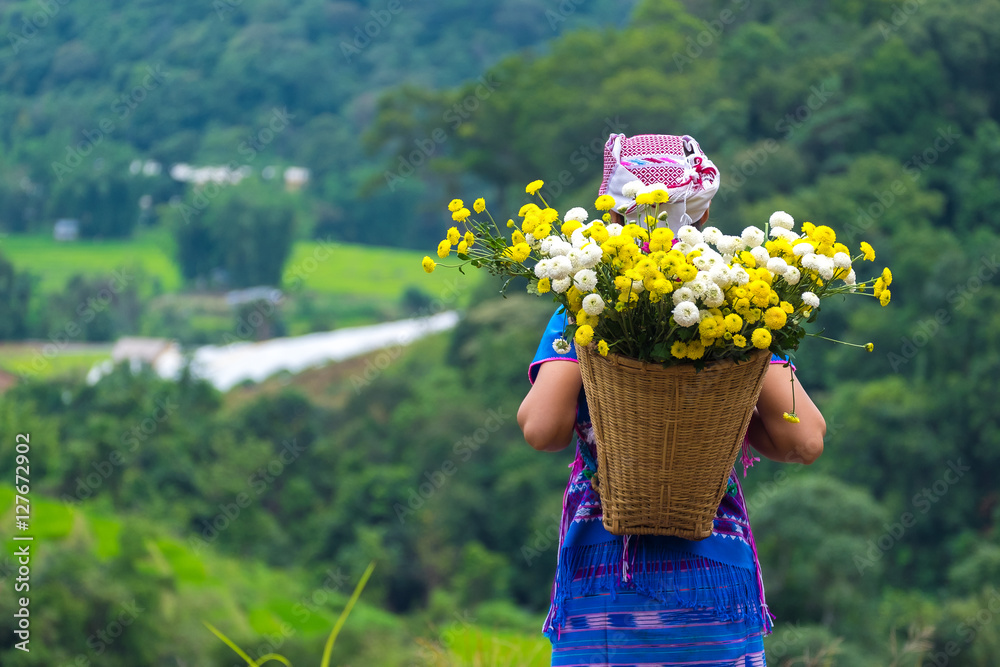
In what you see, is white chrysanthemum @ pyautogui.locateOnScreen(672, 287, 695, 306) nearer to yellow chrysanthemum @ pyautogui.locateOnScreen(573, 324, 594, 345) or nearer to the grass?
yellow chrysanthemum @ pyautogui.locateOnScreen(573, 324, 594, 345)

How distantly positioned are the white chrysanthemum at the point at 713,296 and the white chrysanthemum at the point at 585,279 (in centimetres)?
14

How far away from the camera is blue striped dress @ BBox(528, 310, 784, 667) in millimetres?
1556

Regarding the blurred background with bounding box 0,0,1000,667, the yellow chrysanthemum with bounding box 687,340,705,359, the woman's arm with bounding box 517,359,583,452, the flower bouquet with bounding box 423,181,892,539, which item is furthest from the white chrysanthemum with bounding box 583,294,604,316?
the blurred background with bounding box 0,0,1000,667

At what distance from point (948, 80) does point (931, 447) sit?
8999mm

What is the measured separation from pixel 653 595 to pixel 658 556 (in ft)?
0.18

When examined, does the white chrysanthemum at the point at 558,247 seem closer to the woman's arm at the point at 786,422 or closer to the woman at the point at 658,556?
A: the woman at the point at 658,556

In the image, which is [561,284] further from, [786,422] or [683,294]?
[786,422]

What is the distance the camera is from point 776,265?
55.0 inches

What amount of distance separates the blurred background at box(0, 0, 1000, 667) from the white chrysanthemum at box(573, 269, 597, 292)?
1.51 m

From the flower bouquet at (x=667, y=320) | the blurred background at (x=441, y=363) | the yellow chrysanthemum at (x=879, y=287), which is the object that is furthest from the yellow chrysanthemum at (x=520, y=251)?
the blurred background at (x=441, y=363)

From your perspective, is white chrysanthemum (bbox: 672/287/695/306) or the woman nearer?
white chrysanthemum (bbox: 672/287/695/306)

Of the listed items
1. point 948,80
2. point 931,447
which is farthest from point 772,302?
point 948,80

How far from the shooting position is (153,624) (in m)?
12.6

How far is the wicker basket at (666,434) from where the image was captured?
4.65ft
